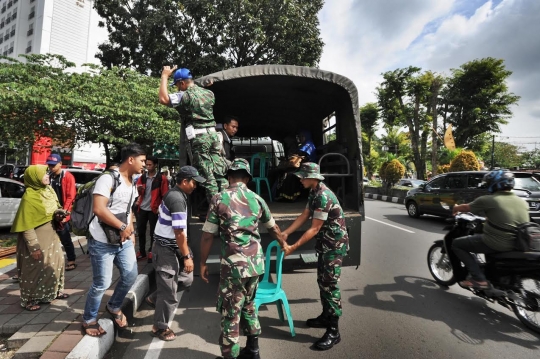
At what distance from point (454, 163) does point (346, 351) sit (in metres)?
14.6

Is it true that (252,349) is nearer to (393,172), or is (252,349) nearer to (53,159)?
(53,159)

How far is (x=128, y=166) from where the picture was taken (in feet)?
9.29

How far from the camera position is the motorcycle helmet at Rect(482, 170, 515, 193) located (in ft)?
10.8

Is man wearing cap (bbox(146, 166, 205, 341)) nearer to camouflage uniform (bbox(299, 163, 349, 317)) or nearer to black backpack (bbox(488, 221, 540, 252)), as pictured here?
camouflage uniform (bbox(299, 163, 349, 317))

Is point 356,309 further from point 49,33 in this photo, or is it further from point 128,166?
point 49,33

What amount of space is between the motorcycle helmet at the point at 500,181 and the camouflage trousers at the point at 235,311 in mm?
2746

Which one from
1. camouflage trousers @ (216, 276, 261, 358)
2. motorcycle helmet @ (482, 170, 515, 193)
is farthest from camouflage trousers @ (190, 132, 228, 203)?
motorcycle helmet @ (482, 170, 515, 193)

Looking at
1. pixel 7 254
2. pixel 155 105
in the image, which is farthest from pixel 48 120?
pixel 7 254

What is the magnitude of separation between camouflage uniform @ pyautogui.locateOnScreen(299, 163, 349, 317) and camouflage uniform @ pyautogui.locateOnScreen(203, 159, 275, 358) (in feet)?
2.21

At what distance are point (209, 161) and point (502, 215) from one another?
314 cm

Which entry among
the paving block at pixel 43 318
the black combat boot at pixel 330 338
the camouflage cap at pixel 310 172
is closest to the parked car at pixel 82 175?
the paving block at pixel 43 318

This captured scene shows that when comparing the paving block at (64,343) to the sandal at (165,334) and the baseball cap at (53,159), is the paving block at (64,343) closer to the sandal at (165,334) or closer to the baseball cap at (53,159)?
the sandal at (165,334)

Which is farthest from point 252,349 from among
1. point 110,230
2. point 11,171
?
point 11,171

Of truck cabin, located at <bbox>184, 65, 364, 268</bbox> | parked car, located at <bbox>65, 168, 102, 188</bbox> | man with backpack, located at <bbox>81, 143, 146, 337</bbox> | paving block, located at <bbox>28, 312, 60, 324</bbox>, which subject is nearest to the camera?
man with backpack, located at <bbox>81, 143, 146, 337</bbox>
